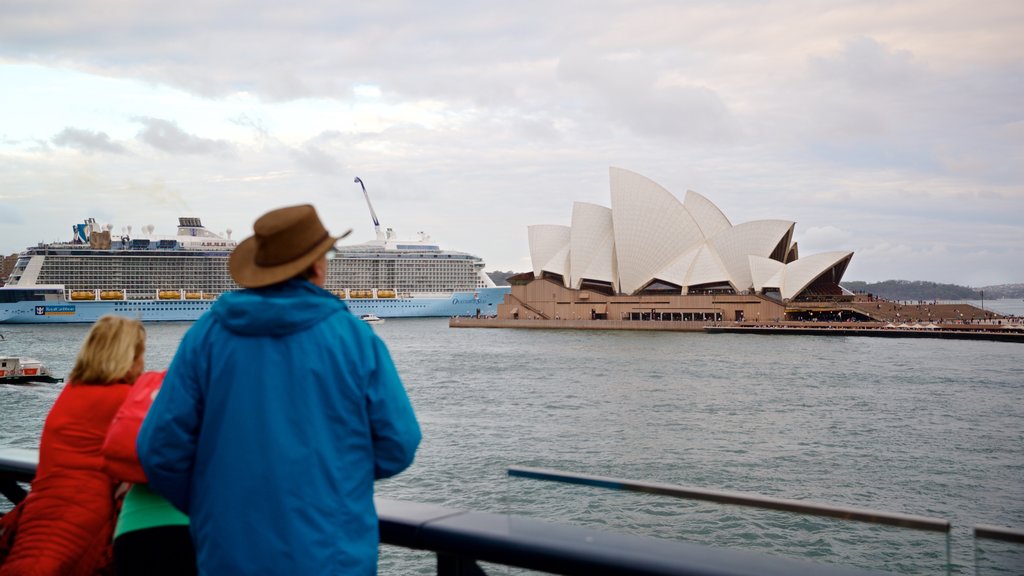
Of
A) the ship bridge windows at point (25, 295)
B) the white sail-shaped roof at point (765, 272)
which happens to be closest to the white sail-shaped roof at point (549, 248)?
the white sail-shaped roof at point (765, 272)

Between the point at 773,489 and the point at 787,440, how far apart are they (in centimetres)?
300

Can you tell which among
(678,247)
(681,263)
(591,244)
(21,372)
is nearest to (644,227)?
(678,247)

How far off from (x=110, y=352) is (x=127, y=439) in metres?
0.24

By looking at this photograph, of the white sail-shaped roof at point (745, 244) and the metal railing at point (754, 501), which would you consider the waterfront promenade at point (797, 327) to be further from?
the metal railing at point (754, 501)

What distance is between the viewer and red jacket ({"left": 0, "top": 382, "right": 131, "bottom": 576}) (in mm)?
1560

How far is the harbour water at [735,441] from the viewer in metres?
1.41

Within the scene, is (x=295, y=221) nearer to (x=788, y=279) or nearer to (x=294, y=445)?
(x=294, y=445)

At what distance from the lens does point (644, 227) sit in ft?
137

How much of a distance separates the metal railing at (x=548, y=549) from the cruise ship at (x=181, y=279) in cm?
4384

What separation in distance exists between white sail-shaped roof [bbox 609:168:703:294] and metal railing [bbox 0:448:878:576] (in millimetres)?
40027

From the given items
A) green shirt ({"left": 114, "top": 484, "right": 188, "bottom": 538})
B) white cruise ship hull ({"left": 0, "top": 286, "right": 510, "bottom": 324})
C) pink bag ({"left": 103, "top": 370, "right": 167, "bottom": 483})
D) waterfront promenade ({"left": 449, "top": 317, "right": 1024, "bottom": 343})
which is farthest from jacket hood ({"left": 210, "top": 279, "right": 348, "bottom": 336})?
white cruise ship hull ({"left": 0, "top": 286, "right": 510, "bottom": 324})

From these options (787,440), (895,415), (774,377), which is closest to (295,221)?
(787,440)

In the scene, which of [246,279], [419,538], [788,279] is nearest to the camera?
[246,279]

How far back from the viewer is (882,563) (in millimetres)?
1314
